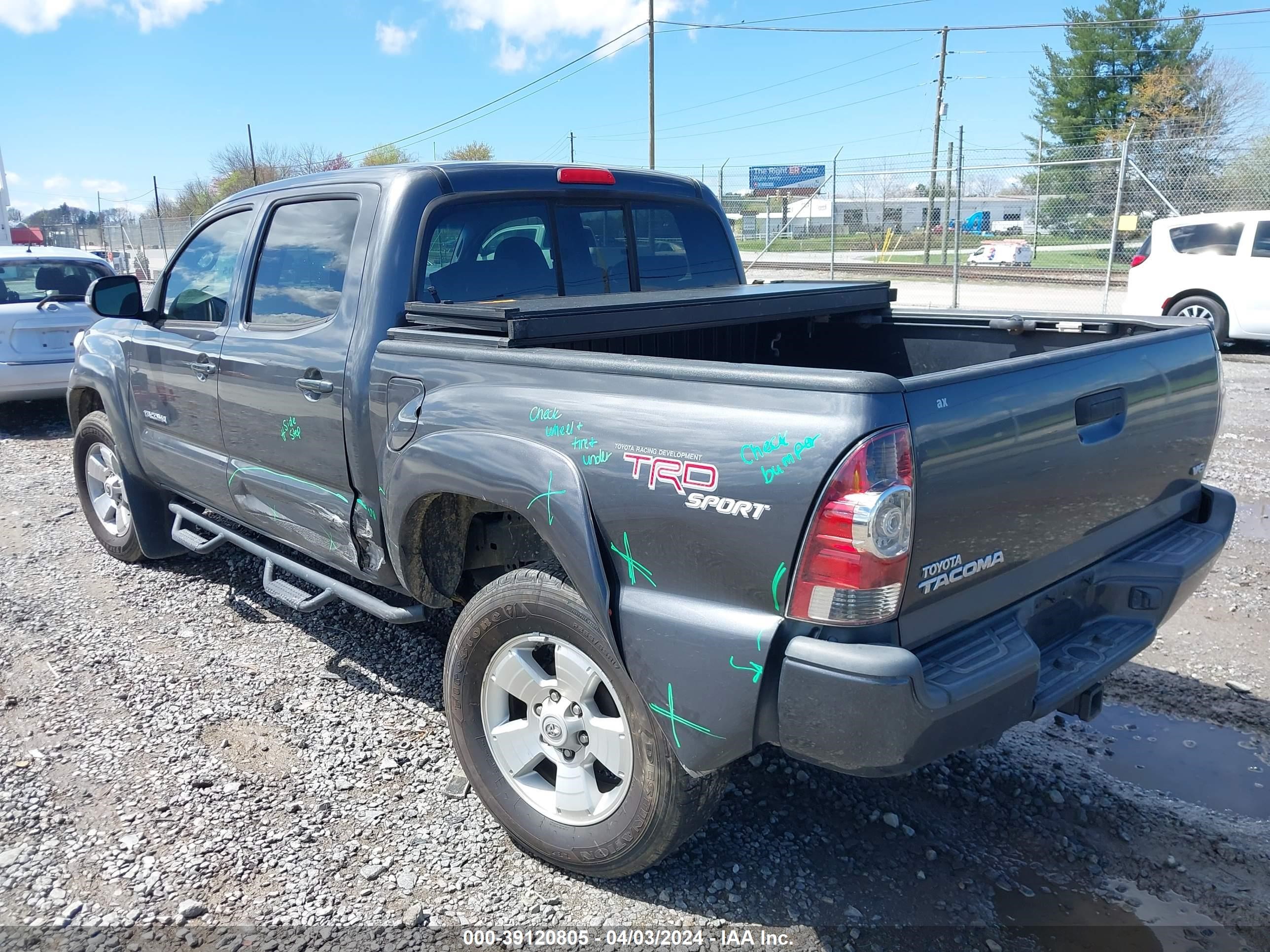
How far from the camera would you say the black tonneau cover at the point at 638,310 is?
294 cm

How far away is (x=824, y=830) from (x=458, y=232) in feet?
7.98

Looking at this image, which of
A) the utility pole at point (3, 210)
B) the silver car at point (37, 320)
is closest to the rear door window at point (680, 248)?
the silver car at point (37, 320)

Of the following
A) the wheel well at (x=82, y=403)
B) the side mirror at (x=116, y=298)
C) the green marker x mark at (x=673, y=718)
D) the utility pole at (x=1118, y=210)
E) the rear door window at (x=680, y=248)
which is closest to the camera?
the green marker x mark at (x=673, y=718)

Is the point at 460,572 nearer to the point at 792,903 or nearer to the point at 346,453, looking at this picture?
the point at 346,453

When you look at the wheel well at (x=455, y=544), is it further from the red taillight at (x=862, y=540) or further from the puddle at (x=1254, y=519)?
the puddle at (x=1254, y=519)

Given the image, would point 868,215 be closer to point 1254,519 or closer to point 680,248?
point 1254,519

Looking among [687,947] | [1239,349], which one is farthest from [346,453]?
[1239,349]

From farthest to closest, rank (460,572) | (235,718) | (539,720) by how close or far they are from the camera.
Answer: (235,718) → (460,572) → (539,720)

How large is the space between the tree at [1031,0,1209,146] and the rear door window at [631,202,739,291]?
4036 cm

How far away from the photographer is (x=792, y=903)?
2.72 metres

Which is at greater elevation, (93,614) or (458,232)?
(458,232)

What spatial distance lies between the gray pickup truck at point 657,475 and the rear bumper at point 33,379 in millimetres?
5628

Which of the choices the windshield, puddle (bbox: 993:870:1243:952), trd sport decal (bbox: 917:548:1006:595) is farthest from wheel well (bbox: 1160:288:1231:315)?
the windshield

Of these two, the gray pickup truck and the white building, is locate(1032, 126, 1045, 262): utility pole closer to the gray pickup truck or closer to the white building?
the white building
